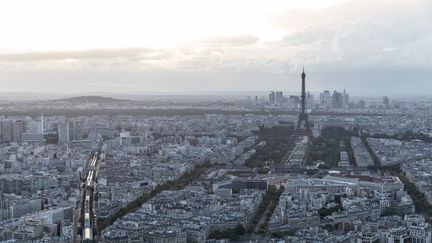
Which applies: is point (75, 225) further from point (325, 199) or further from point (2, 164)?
point (2, 164)

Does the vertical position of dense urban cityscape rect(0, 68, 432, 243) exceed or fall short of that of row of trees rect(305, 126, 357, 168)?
it exceeds it

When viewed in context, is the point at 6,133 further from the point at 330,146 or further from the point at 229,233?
the point at 229,233

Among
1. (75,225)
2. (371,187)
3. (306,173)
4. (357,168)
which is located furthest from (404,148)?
(75,225)

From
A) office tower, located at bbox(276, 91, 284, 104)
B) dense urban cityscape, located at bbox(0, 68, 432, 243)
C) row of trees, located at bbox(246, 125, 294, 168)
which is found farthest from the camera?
office tower, located at bbox(276, 91, 284, 104)

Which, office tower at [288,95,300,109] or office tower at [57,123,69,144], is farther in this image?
office tower at [288,95,300,109]

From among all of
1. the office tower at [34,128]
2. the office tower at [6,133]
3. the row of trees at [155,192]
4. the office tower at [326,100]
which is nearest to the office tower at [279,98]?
the office tower at [326,100]

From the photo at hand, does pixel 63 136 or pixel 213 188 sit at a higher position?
pixel 63 136

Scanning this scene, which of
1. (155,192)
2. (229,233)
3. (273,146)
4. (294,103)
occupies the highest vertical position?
(294,103)

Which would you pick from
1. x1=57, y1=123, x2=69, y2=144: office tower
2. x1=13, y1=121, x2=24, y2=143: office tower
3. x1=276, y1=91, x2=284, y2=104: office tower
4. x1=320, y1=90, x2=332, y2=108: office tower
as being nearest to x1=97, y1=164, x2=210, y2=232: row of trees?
x1=57, y1=123, x2=69, y2=144: office tower

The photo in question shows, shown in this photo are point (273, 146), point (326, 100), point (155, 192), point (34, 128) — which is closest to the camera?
point (155, 192)

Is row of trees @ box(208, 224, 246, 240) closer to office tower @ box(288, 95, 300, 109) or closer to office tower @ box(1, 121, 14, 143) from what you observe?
office tower @ box(1, 121, 14, 143)

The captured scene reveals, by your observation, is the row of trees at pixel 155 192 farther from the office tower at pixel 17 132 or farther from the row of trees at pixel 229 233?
the office tower at pixel 17 132

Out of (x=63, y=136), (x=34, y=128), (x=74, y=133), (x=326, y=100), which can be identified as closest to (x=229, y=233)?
(x=63, y=136)
